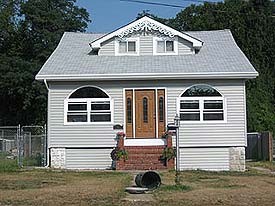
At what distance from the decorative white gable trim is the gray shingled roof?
0.64 meters

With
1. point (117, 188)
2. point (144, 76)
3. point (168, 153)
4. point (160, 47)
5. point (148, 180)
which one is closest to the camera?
point (117, 188)

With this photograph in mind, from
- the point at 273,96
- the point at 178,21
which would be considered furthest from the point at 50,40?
the point at 273,96

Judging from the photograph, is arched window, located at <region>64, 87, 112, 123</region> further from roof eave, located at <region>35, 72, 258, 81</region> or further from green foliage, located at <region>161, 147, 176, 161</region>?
green foliage, located at <region>161, 147, 176, 161</region>

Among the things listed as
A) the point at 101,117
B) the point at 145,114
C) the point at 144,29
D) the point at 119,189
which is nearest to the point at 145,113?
the point at 145,114

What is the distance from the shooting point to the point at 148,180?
52.0ft

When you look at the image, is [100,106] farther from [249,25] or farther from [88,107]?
[249,25]

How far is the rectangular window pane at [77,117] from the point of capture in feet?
76.4

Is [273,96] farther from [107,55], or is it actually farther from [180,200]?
[180,200]

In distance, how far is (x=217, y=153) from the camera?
23.1 m

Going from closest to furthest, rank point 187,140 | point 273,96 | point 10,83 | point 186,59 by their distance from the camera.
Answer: point 187,140, point 186,59, point 10,83, point 273,96

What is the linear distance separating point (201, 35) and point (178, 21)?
31926 millimetres

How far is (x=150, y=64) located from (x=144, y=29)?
6.36 feet

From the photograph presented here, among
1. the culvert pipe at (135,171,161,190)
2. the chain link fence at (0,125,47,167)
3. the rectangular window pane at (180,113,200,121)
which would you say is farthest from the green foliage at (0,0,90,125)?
the culvert pipe at (135,171,161,190)

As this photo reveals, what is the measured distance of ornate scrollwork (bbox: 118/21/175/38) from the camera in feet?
82.1
